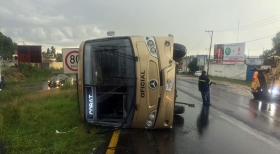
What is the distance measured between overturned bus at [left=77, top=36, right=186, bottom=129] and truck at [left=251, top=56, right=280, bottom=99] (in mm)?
11024

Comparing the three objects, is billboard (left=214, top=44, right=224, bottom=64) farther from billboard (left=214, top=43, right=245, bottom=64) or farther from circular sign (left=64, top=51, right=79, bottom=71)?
circular sign (left=64, top=51, right=79, bottom=71)

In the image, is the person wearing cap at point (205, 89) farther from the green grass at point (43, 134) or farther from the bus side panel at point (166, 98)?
the green grass at point (43, 134)

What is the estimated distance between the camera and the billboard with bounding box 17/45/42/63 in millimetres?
39862

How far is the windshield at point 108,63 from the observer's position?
527 centimetres

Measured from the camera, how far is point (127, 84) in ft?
17.3

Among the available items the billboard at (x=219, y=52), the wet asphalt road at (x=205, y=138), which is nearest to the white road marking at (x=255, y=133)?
the wet asphalt road at (x=205, y=138)

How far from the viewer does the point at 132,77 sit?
17.0ft

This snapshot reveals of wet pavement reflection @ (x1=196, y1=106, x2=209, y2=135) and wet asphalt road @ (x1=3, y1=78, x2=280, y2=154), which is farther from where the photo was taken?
wet pavement reflection @ (x1=196, y1=106, x2=209, y2=135)

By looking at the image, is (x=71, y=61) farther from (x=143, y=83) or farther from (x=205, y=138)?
(x=205, y=138)

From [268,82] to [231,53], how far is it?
39456mm

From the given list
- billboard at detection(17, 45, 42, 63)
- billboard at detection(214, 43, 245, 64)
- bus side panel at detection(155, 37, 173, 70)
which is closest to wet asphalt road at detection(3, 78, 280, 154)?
Answer: bus side panel at detection(155, 37, 173, 70)

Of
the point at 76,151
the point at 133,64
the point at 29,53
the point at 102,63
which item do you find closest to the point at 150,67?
the point at 133,64

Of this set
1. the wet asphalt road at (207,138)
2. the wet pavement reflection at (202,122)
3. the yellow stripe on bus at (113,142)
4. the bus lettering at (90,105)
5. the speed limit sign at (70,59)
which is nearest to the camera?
→ the yellow stripe on bus at (113,142)

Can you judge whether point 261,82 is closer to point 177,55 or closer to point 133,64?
point 177,55
